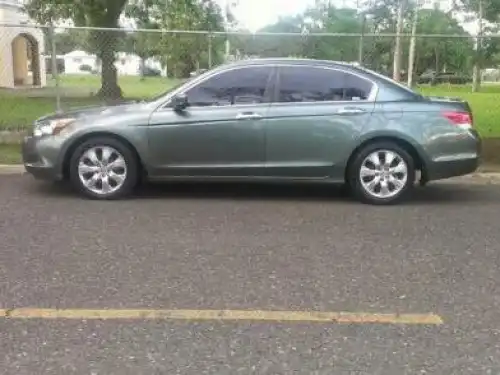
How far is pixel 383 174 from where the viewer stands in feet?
25.1

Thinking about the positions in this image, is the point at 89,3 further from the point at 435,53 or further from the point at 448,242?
the point at 448,242

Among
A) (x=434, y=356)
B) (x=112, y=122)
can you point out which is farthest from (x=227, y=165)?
(x=434, y=356)

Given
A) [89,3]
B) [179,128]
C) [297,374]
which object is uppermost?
[89,3]

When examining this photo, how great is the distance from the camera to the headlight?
7.58m

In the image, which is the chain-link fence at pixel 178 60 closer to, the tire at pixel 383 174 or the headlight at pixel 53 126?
the headlight at pixel 53 126

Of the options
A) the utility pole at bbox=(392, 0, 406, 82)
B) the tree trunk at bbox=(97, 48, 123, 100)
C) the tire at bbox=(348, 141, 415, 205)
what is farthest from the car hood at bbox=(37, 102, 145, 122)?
the utility pole at bbox=(392, 0, 406, 82)

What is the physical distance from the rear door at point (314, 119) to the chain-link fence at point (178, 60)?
3770 mm

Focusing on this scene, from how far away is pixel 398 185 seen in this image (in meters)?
7.61

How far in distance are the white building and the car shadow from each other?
4150 mm

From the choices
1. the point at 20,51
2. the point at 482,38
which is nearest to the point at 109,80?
the point at 482,38

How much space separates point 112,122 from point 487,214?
13.7ft

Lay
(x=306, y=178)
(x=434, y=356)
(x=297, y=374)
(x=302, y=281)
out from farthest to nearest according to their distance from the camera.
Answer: (x=306, y=178) < (x=302, y=281) < (x=434, y=356) < (x=297, y=374)

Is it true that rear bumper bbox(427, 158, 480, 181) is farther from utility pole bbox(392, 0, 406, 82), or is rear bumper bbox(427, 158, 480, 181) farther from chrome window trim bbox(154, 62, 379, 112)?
utility pole bbox(392, 0, 406, 82)

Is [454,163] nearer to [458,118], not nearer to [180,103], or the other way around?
[458,118]
